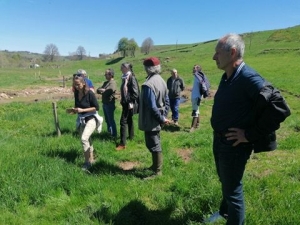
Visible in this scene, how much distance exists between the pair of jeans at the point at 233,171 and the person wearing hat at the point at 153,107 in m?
2.23

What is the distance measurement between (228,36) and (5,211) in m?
4.12

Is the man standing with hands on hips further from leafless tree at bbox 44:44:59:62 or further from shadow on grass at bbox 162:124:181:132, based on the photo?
leafless tree at bbox 44:44:59:62

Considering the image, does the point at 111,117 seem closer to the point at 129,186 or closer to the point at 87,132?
the point at 87,132

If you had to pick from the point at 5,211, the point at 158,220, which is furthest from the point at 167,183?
the point at 5,211

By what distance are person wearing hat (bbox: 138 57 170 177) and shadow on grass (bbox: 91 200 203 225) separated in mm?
1303

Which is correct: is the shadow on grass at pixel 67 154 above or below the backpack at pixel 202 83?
below

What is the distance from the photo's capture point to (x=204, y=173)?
5.49m

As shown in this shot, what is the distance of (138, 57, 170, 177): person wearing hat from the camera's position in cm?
546

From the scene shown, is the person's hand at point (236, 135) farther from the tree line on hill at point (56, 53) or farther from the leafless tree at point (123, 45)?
the leafless tree at point (123, 45)

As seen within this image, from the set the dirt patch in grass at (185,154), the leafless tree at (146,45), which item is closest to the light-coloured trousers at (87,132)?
the dirt patch in grass at (185,154)

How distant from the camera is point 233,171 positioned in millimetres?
3225

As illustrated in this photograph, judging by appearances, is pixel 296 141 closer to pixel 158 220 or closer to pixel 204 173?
pixel 204 173

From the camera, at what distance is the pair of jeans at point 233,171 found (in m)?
3.19

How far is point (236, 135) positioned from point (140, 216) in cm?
216
